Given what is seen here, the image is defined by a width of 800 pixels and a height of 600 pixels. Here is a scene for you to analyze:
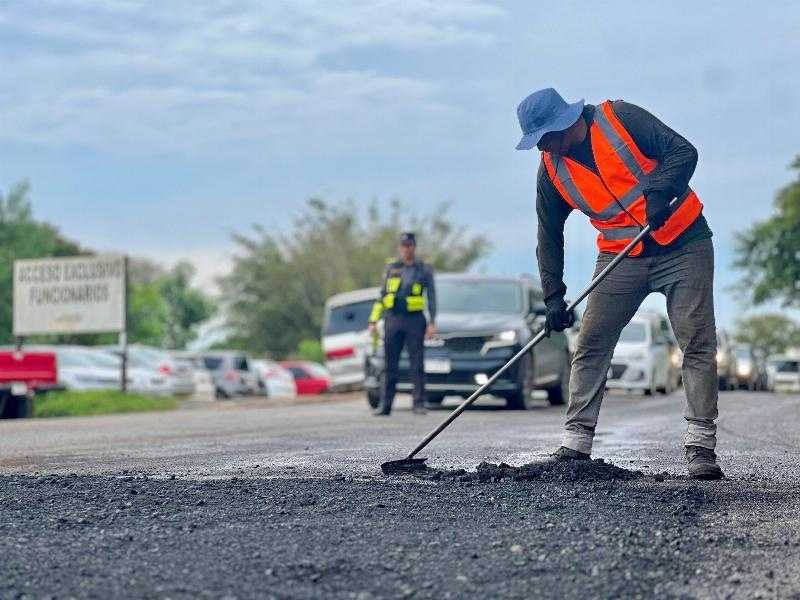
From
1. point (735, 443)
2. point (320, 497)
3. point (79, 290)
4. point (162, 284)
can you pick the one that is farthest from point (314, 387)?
point (162, 284)

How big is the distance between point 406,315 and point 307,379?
1002 inches

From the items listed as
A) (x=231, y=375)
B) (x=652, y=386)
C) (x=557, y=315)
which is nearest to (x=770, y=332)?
(x=231, y=375)

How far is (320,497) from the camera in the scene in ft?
18.2

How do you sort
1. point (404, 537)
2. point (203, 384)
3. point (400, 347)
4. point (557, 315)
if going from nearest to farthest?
point (404, 537), point (557, 315), point (400, 347), point (203, 384)

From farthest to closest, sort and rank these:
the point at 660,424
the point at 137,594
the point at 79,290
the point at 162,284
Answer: the point at 162,284 < the point at 79,290 < the point at 660,424 < the point at 137,594

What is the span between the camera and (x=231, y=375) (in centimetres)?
3719

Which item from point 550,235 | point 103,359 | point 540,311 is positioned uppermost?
point 550,235

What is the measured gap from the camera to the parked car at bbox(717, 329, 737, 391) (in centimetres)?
3869

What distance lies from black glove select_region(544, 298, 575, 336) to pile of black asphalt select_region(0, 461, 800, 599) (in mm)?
968

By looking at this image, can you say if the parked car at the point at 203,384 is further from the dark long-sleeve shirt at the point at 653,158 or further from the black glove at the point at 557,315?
the dark long-sleeve shirt at the point at 653,158

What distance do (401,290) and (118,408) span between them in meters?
7.41

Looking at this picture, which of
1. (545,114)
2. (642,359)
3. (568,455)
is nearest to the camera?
(545,114)

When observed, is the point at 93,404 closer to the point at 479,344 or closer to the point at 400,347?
the point at 479,344

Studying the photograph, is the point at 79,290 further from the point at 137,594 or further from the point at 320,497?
the point at 137,594
